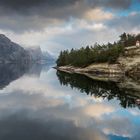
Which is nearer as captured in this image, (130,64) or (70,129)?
(70,129)

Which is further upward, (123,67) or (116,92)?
(123,67)

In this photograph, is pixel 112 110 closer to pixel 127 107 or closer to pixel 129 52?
pixel 127 107

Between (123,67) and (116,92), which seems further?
(123,67)

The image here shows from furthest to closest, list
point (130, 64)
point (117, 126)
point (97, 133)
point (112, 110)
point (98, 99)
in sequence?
point (130, 64), point (98, 99), point (112, 110), point (117, 126), point (97, 133)

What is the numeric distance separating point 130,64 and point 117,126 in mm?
122163

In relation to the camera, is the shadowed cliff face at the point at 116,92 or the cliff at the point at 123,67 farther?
the cliff at the point at 123,67

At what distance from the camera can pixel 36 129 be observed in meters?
35.5

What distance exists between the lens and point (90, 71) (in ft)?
583

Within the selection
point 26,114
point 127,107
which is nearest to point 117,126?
point 26,114

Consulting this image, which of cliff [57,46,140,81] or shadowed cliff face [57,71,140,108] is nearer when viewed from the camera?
shadowed cliff face [57,71,140,108]

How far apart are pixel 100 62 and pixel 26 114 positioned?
133429 mm

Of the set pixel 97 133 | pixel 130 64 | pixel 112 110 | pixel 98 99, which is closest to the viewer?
pixel 97 133

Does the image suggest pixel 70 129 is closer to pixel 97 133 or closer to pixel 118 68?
pixel 97 133

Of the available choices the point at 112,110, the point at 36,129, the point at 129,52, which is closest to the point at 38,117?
the point at 36,129
